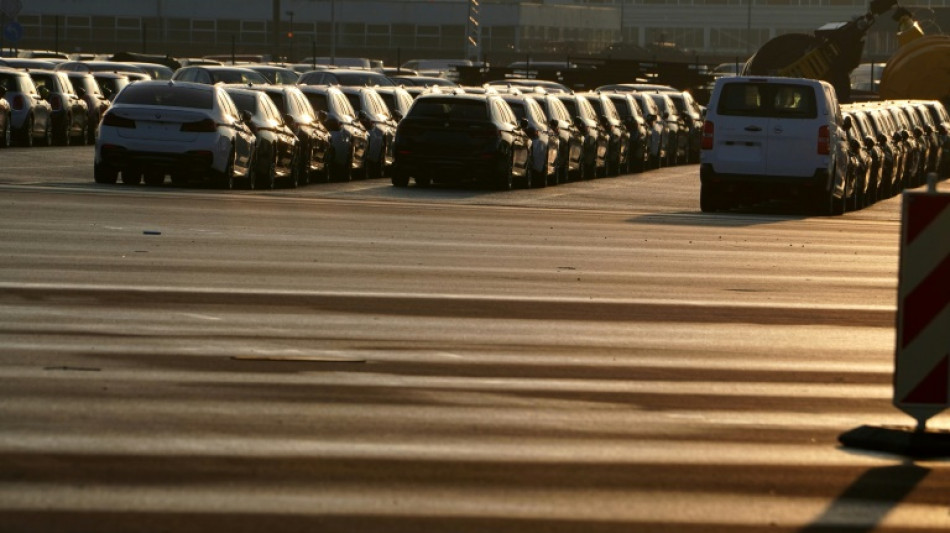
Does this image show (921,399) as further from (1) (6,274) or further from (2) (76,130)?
(2) (76,130)

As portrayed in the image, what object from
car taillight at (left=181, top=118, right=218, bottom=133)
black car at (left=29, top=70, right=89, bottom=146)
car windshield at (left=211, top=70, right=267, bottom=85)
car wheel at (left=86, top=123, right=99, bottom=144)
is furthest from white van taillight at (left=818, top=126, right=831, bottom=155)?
car windshield at (left=211, top=70, right=267, bottom=85)

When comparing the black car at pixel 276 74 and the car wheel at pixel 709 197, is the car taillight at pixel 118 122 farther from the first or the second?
the black car at pixel 276 74

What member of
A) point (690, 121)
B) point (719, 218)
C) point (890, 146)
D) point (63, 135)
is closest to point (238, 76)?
point (63, 135)

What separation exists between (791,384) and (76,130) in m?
36.3

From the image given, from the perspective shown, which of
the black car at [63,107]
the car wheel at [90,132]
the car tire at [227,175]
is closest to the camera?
the car tire at [227,175]

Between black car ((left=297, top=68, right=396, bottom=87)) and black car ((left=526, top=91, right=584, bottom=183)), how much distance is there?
53.1 ft

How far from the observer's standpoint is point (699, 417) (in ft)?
34.4

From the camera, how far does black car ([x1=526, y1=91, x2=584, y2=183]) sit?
39.1 m

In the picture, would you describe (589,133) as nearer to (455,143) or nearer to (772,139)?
(455,143)

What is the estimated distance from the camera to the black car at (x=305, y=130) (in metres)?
33.9

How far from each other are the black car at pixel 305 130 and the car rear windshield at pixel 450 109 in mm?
1466

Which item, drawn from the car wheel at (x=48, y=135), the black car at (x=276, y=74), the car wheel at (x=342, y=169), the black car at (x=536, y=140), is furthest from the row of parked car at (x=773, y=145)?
the black car at (x=276, y=74)

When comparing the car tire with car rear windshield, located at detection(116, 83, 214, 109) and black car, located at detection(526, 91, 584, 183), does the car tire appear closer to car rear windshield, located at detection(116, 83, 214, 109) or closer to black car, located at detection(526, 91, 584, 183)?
car rear windshield, located at detection(116, 83, 214, 109)

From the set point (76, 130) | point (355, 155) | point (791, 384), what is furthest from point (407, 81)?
point (791, 384)
